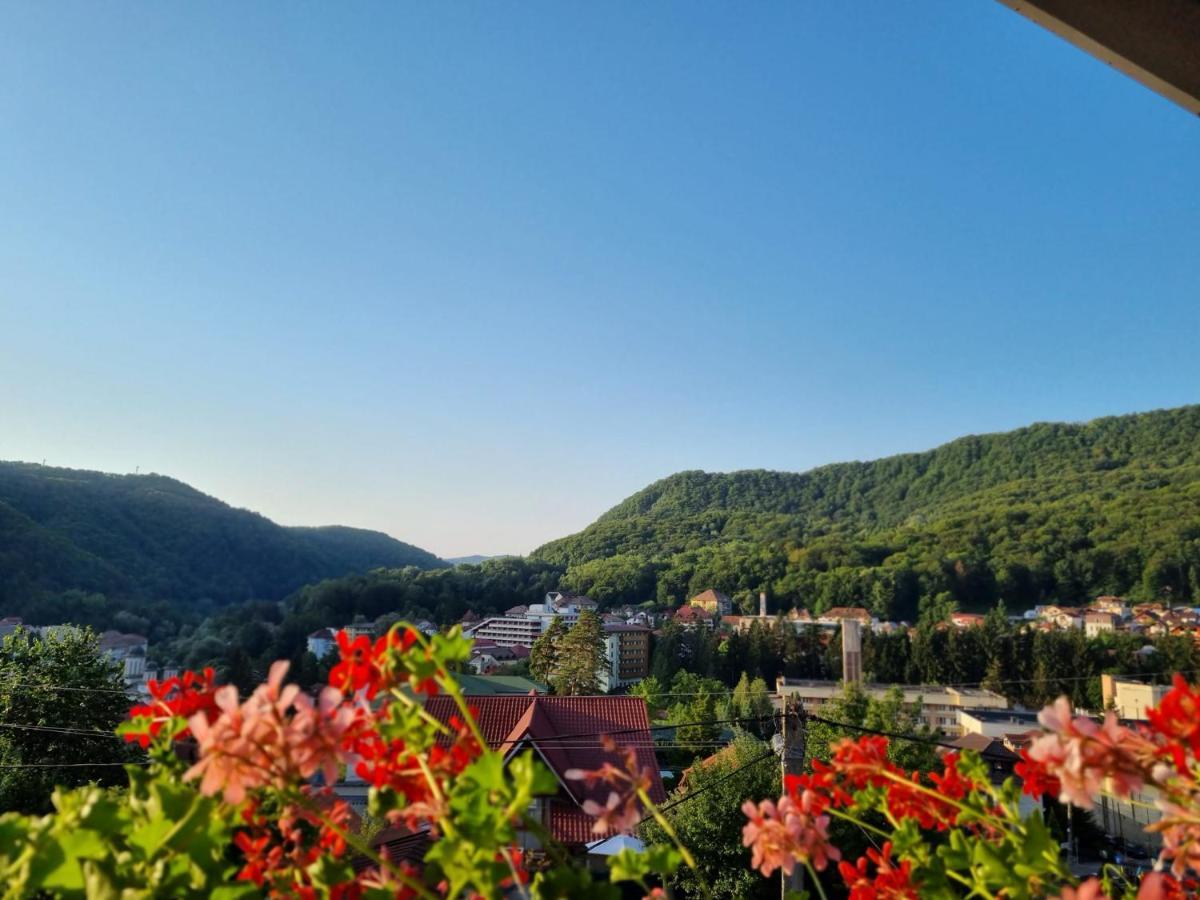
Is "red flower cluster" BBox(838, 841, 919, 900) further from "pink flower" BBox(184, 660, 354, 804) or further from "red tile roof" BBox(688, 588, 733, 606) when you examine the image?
"red tile roof" BBox(688, 588, 733, 606)

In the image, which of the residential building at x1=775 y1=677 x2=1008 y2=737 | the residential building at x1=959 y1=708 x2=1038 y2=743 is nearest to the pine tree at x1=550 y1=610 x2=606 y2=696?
the residential building at x1=775 y1=677 x2=1008 y2=737

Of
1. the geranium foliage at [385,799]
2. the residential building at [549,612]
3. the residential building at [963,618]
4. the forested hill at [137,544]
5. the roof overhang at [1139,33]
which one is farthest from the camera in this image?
the residential building at [549,612]

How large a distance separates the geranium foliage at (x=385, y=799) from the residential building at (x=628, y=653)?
39.9 m

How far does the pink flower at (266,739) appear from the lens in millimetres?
581

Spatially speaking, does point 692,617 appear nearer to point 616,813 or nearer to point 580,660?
point 580,660

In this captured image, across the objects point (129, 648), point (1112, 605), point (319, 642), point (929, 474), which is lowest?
point (129, 648)

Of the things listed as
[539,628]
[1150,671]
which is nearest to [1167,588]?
[1150,671]

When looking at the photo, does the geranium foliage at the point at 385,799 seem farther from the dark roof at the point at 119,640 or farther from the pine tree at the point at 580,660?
the dark roof at the point at 119,640

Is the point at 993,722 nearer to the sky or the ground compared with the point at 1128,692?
nearer to the ground

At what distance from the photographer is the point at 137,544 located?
5500 cm

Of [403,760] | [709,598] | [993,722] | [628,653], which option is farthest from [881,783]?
[709,598]

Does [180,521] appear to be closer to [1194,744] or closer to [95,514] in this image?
[95,514]

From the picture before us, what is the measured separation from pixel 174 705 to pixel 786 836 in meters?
0.73

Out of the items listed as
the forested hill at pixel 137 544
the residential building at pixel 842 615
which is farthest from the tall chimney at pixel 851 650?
the forested hill at pixel 137 544
